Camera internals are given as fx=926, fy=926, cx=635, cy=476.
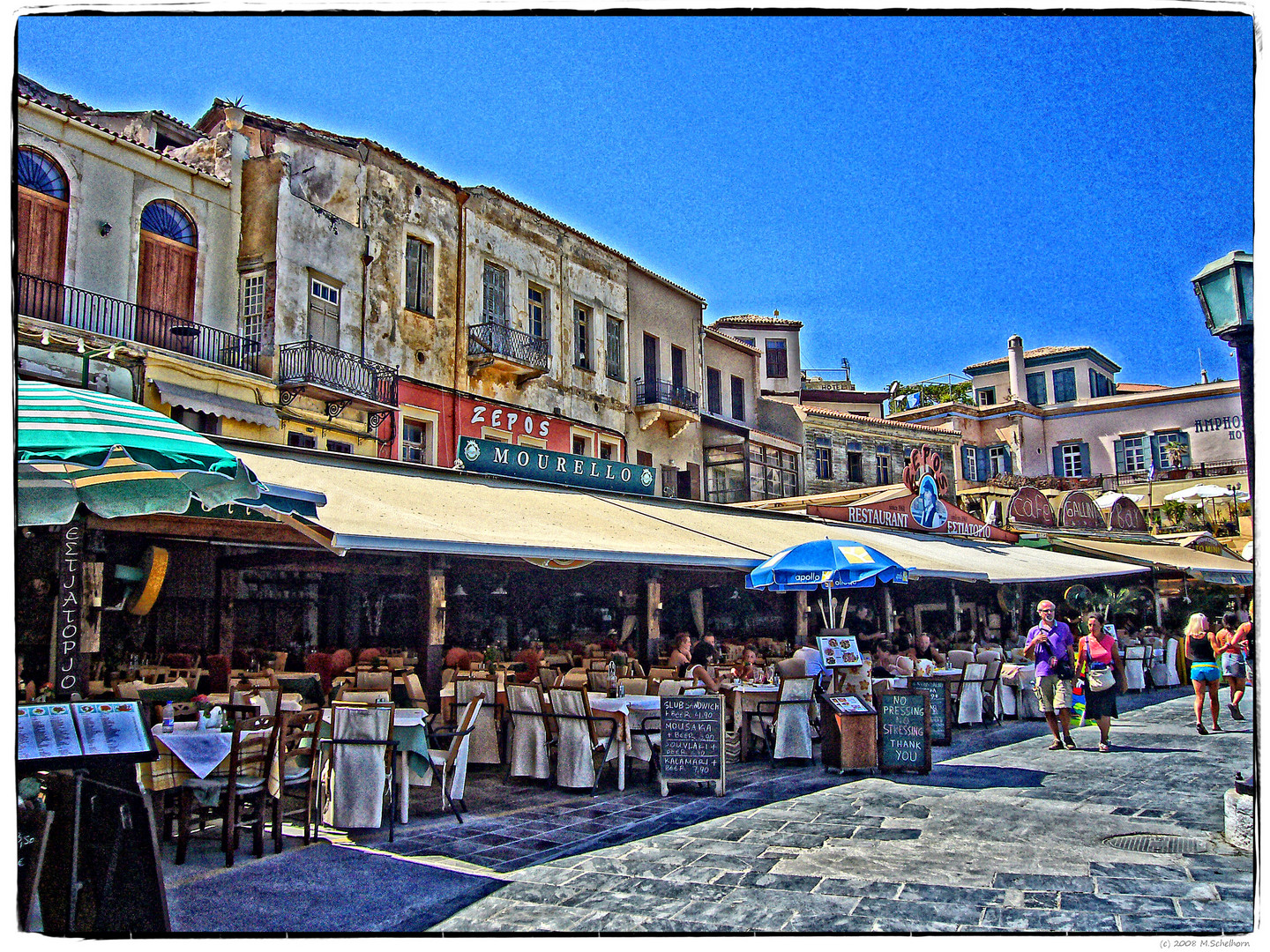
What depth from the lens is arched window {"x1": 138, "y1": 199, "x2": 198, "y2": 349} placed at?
1259 centimetres

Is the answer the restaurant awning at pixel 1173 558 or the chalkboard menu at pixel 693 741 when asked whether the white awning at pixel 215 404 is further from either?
the restaurant awning at pixel 1173 558

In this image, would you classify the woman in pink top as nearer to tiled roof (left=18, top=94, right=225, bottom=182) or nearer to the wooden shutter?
the wooden shutter

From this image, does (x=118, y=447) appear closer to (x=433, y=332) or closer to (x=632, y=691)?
(x=632, y=691)

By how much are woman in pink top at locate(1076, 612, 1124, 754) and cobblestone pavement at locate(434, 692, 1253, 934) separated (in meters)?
1.38

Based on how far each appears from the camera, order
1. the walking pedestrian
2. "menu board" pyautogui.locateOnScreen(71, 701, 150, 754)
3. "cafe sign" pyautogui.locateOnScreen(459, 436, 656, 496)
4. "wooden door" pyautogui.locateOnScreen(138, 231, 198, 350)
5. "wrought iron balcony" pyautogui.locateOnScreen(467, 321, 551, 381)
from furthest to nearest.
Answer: "wrought iron balcony" pyautogui.locateOnScreen(467, 321, 551, 381), "cafe sign" pyautogui.locateOnScreen(459, 436, 656, 496), "wooden door" pyautogui.locateOnScreen(138, 231, 198, 350), the walking pedestrian, "menu board" pyautogui.locateOnScreen(71, 701, 150, 754)

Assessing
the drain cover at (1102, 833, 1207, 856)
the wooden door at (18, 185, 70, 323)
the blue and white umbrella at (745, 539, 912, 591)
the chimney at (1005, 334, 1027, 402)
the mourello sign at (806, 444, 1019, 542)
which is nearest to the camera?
the drain cover at (1102, 833, 1207, 856)

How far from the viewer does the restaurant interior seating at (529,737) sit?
299 inches

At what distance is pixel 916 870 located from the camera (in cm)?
507

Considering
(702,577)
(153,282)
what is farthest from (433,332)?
(702,577)

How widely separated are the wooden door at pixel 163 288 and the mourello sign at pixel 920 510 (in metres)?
11.3

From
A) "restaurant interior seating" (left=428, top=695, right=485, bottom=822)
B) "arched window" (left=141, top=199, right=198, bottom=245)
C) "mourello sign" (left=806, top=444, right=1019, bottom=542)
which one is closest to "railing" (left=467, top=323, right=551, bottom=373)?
"arched window" (left=141, top=199, right=198, bottom=245)

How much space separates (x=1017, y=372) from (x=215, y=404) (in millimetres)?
36762

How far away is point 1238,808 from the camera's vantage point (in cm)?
540

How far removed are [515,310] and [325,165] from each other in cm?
459
